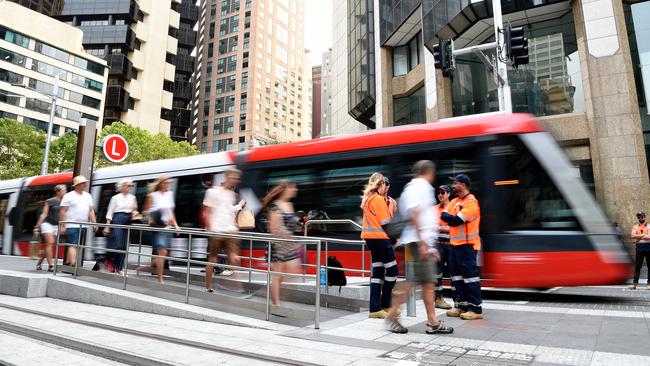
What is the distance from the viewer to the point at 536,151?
7.54 m

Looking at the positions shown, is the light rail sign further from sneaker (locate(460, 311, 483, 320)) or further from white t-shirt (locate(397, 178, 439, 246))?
sneaker (locate(460, 311, 483, 320))

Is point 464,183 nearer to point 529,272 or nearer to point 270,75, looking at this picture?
point 529,272

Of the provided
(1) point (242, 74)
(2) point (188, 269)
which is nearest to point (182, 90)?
(1) point (242, 74)

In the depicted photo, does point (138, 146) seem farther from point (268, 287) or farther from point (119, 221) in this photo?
point (268, 287)

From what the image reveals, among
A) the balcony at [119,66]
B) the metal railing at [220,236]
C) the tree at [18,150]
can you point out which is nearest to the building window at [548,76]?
the metal railing at [220,236]

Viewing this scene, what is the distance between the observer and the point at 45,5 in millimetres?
69438

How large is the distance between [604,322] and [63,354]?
593 centimetres

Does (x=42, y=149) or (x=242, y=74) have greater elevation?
(x=242, y=74)

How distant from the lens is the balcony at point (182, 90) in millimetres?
66750

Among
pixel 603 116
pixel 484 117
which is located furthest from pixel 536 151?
pixel 603 116

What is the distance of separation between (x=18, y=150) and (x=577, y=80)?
39.3 m

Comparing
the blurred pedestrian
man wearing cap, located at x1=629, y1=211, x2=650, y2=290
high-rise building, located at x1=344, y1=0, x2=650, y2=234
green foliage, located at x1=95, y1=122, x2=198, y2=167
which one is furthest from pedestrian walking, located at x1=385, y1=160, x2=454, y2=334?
green foliage, located at x1=95, y1=122, x2=198, y2=167

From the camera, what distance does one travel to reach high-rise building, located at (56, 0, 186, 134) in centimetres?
5584

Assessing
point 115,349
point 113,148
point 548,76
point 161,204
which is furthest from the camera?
point 548,76
